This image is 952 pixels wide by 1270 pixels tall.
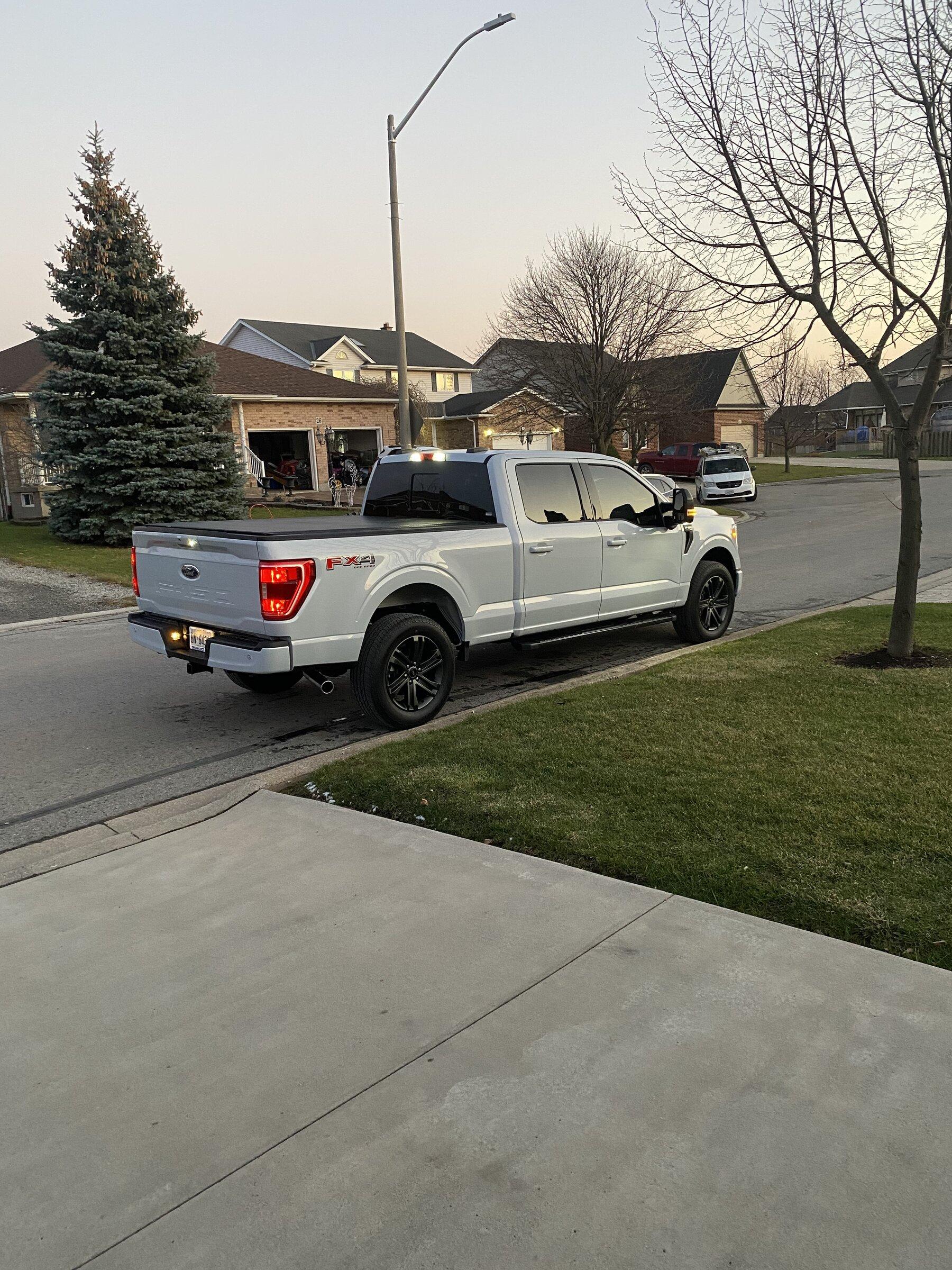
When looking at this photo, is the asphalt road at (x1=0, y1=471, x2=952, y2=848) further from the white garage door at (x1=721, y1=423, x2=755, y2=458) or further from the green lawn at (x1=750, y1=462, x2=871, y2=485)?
the white garage door at (x1=721, y1=423, x2=755, y2=458)

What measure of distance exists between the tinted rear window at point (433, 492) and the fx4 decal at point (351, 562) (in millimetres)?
1352

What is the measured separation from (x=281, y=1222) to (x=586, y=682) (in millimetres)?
5498

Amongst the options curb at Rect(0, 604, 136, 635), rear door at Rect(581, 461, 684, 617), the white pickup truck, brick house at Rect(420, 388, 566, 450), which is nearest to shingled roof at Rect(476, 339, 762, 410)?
brick house at Rect(420, 388, 566, 450)

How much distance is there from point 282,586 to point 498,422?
3106 cm

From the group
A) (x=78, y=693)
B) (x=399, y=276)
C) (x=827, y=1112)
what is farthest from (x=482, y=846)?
(x=399, y=276)

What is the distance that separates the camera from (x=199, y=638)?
6496 millimetres

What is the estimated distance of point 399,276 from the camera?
1622 centimetres

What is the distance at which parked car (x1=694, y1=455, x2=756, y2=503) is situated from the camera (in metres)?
30.7

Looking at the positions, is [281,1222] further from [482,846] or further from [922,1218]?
[482,846]

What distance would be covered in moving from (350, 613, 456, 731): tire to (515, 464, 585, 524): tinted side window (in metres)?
1.36

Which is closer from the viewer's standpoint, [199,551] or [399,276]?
[199,551]

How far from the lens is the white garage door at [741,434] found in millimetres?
54781

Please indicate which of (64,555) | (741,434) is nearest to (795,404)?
(741,434)

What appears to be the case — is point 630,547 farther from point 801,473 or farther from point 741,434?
point 741,434
